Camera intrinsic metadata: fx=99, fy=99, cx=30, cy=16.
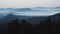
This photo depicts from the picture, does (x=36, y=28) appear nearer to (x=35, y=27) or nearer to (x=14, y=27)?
(x=35, y=27)

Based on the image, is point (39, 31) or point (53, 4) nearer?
point (39, 31)

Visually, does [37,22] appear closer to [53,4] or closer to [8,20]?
[8,20]

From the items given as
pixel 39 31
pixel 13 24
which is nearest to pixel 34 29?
pixel 39 31

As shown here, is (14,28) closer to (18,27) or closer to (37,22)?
(18,27)

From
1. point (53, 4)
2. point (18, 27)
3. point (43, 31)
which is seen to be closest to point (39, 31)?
point (43, 31)

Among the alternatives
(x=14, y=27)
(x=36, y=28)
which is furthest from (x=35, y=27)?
(x=14, y=27)

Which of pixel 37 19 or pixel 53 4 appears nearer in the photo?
pixel 37 19
